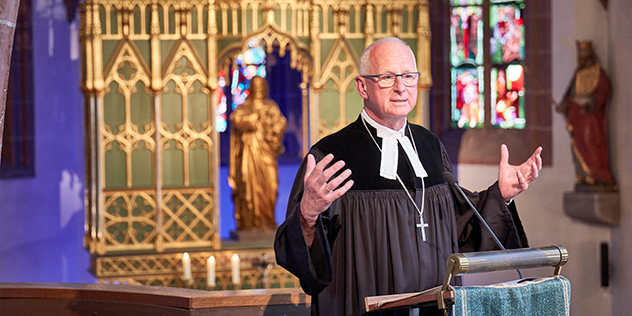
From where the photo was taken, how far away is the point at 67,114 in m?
A: 9.45

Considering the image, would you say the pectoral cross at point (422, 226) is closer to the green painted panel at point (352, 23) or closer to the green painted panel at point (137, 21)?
the green painted panel at point (352, 23)

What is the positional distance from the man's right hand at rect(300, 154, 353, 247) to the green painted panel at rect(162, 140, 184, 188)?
573cm

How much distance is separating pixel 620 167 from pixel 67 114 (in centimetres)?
694

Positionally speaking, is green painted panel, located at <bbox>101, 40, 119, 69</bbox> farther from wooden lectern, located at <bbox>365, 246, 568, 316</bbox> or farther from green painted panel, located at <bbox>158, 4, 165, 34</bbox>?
wooden lectern, located at <bbox>365, 246, 568, 316</bbox>

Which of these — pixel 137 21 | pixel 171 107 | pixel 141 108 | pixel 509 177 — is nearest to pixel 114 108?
pixel 141 108

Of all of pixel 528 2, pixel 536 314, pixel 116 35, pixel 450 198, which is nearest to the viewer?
pixel 536 314

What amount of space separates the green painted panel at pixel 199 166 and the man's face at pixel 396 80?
216 inches

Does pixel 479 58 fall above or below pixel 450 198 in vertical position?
above

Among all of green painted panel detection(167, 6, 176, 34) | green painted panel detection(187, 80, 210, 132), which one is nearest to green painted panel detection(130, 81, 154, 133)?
green painted panel detection(187, 80, 210, 132)

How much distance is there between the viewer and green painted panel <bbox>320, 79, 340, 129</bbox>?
7.86 metres

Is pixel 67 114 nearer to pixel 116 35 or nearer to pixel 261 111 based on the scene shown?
pixel 116 35

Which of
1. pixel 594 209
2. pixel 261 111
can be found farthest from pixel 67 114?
pixel 594 209

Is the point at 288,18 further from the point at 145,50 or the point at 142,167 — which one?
the point at 142,167

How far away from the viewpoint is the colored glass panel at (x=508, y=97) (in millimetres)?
8578
